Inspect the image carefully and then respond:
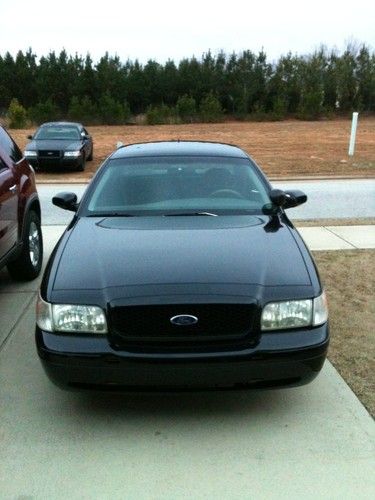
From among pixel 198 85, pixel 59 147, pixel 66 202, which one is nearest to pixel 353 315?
pixel 66 202

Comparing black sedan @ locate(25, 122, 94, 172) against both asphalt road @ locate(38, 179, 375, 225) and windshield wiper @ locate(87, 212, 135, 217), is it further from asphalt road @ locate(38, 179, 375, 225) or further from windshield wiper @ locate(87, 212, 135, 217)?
windshield wiper @ locate(87, 212, 135, 217)

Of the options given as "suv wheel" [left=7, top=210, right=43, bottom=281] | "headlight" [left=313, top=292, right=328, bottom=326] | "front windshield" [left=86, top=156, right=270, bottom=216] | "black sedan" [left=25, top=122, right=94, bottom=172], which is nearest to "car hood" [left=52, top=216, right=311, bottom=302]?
"headlight" [left=313, top=292, right=328, bottom=326]

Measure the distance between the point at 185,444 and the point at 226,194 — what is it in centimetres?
215

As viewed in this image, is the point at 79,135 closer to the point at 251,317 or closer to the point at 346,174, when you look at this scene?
the point at 346,174

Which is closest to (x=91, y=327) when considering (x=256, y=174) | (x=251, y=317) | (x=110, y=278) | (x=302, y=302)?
(x=110, y=278)

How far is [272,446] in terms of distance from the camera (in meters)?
3.20

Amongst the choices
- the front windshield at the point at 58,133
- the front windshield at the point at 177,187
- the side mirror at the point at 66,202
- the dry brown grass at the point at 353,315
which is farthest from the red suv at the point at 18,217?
the front windshield at the point at 58,133

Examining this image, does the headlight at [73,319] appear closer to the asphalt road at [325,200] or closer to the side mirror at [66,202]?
the side mirror at [66,202]

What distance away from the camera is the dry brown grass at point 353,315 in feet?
13.1

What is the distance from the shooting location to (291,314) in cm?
326

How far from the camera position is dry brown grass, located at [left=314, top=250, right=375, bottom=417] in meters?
3.98

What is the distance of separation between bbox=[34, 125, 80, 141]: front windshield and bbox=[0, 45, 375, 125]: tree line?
2200 centimetres

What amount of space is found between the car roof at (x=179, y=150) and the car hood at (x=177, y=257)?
101 cm

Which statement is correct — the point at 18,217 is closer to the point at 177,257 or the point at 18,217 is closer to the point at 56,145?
the point at 177,257
